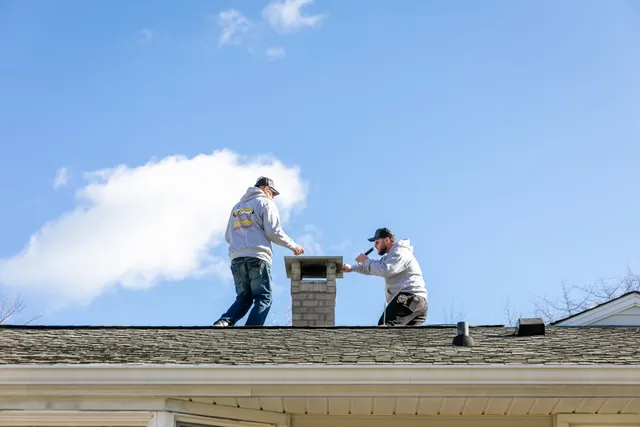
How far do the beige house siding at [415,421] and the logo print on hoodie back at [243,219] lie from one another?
124 inches

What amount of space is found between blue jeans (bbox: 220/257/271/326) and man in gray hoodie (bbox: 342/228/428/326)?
3.24 ft

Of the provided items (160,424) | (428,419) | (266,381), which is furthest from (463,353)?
(160,424)

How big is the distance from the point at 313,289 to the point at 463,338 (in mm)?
2744

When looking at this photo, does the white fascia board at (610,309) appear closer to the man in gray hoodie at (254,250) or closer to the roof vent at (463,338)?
the roof vent at (463,338)

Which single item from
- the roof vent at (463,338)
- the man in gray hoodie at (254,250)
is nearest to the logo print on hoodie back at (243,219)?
the man in gray hoodie at (254,250)

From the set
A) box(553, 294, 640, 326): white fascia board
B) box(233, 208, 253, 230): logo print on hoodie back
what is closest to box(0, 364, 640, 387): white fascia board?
box(553, 294, 640, 326): white fascia board

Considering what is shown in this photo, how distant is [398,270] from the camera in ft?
32.6

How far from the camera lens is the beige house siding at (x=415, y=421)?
7227 mm

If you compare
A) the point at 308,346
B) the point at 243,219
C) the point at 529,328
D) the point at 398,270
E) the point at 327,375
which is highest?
the point at 243,219

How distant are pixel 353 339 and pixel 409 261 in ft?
7.19

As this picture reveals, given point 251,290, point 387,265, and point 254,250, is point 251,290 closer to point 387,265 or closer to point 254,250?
point 254,250

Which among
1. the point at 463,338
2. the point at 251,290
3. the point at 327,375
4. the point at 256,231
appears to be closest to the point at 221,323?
the point at 251,290

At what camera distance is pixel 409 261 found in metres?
10.0

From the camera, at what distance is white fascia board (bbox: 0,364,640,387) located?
262 inches
